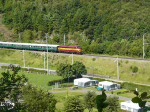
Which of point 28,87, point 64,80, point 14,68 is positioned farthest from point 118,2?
point 14,68

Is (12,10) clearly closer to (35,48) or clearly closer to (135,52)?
(35,48)

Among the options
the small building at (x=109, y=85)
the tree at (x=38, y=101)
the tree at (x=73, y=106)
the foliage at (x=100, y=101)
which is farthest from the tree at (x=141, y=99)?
the small building at (x=109, y=85)

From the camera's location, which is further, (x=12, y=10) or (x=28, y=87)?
(x=12, y=10)

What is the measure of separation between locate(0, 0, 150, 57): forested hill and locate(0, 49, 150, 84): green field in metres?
3.71

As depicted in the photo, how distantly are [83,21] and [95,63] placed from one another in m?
13.9

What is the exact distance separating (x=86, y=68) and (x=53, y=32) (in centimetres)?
1492

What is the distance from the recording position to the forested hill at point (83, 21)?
46569 mm

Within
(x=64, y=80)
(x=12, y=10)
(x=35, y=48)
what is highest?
(x=12, y=10)

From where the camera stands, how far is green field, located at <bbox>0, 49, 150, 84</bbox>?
34.0 m

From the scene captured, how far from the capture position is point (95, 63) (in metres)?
37.4

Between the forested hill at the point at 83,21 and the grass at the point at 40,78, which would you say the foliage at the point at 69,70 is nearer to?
the grass at the point at 40,78

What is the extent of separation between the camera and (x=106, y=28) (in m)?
47.6

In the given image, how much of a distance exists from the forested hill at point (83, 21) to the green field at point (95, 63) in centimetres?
371

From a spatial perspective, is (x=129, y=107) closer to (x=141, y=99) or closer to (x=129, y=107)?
(x=129, y=107)
